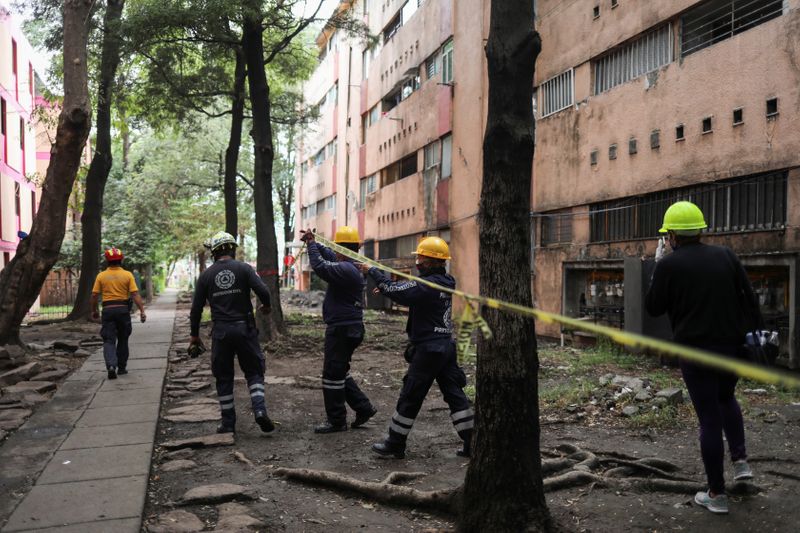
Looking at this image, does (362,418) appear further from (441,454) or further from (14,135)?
(14,135)

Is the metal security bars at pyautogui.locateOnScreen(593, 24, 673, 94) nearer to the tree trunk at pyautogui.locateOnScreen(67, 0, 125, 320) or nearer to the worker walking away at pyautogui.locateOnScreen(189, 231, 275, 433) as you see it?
the worker walking away at pyautogui.locateOnScreen(189, 231, 275, 433)

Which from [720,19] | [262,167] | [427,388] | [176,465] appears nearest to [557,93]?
[720,19]

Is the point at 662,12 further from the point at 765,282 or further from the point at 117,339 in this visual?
the point at 117,339

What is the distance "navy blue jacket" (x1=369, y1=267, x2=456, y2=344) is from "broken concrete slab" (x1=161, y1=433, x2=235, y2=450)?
6.36ft

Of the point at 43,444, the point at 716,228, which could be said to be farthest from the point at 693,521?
the point at 716,228

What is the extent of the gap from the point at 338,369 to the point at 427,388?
1187 millimetres

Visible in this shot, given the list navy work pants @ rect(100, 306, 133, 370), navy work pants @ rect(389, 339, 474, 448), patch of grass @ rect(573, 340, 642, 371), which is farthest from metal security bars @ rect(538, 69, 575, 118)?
navy work pants @ rect(389, 339, 474, 448)

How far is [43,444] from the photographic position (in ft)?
20.1

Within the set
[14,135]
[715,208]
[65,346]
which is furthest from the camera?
[14,135]

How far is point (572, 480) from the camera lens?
476cm

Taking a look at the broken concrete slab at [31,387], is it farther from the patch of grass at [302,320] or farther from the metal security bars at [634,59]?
the metal security bars at [634,59]

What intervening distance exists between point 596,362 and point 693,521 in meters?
7.18

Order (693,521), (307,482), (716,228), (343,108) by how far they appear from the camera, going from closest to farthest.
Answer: (693,521), (307,482), (716,228), (343,108)

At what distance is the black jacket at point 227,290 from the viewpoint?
662 centimetres
